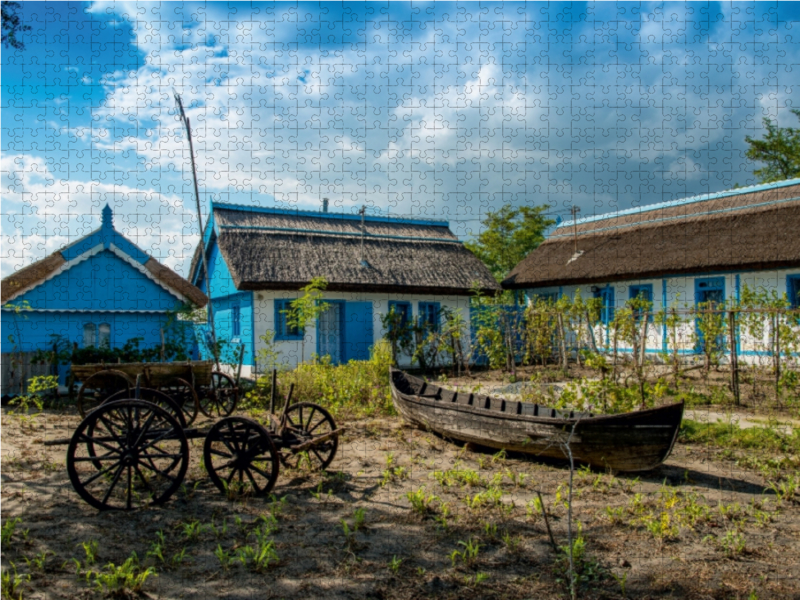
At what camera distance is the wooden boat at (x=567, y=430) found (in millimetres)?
5785

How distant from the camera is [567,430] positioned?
240 inches

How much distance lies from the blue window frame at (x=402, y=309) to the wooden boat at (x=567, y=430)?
9.68 meters

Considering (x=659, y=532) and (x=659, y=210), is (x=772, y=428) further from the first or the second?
(x=659, y=210)

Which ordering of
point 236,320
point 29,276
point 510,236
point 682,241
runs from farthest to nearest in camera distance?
point 510,236, point 236,320, point 682,241, point 29,276

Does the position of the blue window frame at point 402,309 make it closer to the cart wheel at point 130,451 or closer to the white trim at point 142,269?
the white trim at point 142,269

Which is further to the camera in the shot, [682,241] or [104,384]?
[682,241]

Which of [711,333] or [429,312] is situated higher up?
[429,312]

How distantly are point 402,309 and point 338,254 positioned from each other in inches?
97.2

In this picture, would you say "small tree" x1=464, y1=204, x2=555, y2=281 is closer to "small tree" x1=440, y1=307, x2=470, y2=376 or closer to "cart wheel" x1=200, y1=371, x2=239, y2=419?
"small tree" x1=440, y1=307, x2=470, y2=376

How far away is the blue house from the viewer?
11.9 m

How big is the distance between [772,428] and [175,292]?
37.1 feet

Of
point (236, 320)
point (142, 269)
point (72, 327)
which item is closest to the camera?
point (72, 327)

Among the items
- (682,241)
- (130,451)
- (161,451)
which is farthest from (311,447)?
(682,241)

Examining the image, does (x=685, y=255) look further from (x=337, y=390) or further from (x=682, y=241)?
(x=337, y=390)
